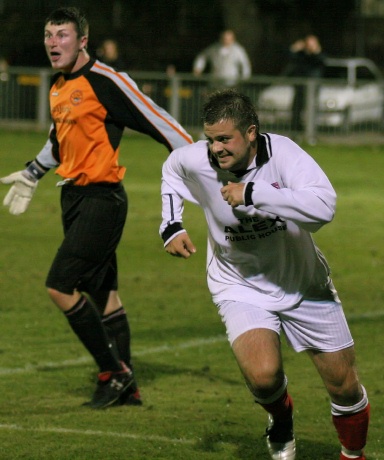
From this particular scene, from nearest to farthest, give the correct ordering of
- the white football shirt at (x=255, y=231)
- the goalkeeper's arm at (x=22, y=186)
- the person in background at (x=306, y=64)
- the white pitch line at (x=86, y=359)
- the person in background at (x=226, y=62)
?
the white football shirt at (x=255, y=231) → the goalkeeper's arm at (x=22, y=186) → the white pitch line at (x=86, y=359) → the person in background at (x=306, y=64) → the person in background at (x=226, y=62)

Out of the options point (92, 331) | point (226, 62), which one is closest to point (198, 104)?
point (226, 62)

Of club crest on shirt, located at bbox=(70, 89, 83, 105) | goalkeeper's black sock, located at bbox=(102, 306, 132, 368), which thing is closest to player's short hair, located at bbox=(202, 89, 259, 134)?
club crest on shirt, located at bbox=(70, 89, 83, 105)

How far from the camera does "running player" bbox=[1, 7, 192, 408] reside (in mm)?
7723

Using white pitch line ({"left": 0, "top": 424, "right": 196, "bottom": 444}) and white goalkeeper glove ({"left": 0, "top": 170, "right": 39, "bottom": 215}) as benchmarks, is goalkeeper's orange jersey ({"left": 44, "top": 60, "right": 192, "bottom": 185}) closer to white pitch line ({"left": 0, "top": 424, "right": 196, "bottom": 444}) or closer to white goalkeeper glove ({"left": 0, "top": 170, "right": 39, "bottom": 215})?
white goalkeeper glove ({"left": 0, "top": 170, "right": 39, "bottom": 215})

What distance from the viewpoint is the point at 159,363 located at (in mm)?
9094

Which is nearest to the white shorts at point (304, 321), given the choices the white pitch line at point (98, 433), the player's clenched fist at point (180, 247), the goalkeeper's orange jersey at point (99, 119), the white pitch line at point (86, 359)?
the player's clenched fist at point (180, 247)

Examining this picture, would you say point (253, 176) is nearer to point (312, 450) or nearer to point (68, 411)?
point (312, 450)

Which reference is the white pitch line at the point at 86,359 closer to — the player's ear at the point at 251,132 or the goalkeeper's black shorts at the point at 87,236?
the goalkeeper's black shorts at the point at 87,236

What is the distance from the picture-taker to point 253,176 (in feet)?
20.0

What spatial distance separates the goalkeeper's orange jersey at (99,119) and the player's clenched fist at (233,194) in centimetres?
196

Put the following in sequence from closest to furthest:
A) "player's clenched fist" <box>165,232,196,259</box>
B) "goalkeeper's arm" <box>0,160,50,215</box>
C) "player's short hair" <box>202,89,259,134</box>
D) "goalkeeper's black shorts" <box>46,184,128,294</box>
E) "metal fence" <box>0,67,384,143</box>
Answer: "player's short hair" <box>202,89,259,134</box> → "player's clenched fist" <box>165,232,196,259</box> → "goalkeeper's black shorts" <box>46,184,128,294</box> → "goalkeeper's arm" <box>0,160,50,215</box> → "metal fence" <box>0,67,384,143</box>

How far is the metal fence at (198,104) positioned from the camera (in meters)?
26.1

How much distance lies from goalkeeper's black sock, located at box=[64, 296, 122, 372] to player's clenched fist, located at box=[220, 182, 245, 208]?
2.17 meters

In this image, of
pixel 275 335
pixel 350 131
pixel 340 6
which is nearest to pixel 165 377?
pixel 275 335
